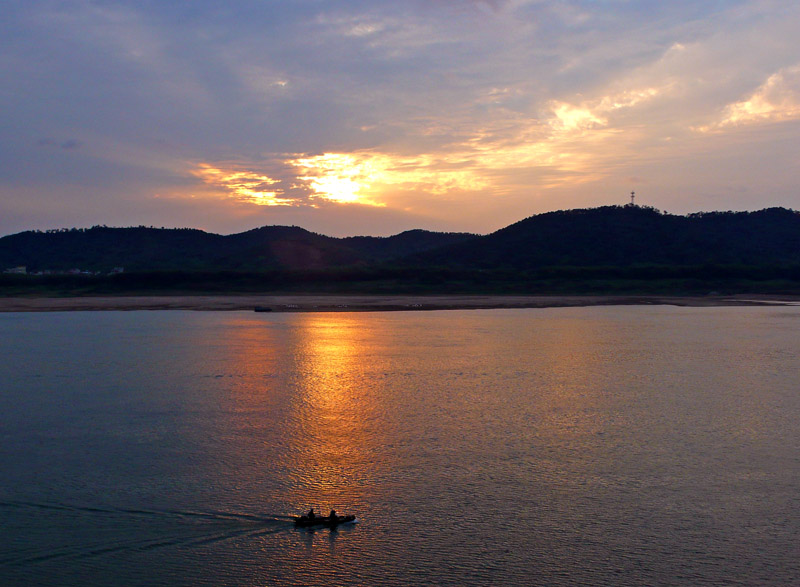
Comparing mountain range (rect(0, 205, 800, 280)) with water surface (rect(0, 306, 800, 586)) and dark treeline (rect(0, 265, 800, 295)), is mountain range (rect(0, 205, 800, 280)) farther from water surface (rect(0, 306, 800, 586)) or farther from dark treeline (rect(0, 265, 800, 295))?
water surface (rect(0, 306, 800, 586))

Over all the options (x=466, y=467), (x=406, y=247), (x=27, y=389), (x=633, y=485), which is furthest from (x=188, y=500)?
(x=406, y=247)

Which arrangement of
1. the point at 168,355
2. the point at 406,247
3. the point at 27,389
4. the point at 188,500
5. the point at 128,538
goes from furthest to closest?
the point at 406,247, the point at 168,355, the point at 27,389, the point at 188,500, the point at 128,538

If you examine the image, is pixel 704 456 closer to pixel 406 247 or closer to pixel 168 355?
pixel 168 355

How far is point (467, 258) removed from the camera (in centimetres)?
12262

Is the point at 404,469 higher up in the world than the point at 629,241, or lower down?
lower down

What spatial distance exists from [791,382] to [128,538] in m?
17.5

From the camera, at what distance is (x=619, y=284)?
262 ft

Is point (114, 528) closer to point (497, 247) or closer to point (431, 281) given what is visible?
point (431, 281)

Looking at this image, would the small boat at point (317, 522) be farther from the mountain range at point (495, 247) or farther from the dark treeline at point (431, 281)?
Result: the mountain range at point (495, 247)

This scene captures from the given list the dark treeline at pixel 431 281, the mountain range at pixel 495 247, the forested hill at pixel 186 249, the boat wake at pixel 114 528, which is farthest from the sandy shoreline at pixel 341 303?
the forested hill at pixel 186 249

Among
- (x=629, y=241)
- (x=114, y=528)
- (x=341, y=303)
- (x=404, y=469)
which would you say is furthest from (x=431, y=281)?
(x=114, y=528)

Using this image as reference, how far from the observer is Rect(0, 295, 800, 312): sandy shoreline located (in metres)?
55.3

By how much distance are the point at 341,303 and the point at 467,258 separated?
65.0 metres

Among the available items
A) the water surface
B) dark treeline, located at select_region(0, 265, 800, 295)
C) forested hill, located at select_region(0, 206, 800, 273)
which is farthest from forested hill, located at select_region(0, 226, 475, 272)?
the water surface
